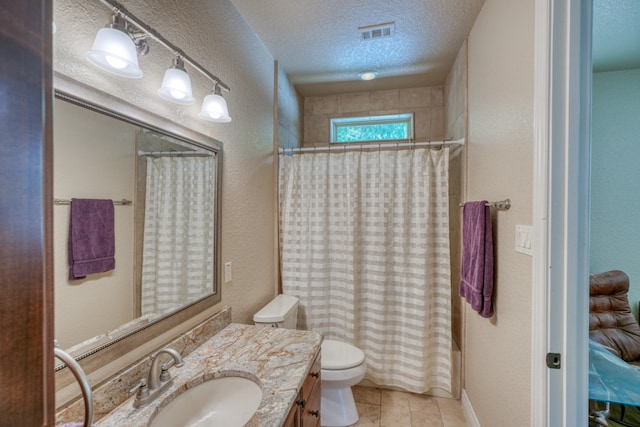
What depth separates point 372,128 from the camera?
2.90 m

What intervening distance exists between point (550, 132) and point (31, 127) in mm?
1260

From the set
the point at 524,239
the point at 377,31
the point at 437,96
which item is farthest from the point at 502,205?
the point at 437,96

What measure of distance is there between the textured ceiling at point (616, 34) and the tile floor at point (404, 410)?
2.59 m

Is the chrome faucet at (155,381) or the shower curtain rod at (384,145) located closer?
the chrome faucet at (155,381)

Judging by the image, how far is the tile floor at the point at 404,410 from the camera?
1855 mm

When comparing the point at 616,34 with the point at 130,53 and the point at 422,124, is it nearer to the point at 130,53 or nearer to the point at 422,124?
the point at 422,124

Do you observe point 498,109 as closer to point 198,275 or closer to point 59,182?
point 198,275

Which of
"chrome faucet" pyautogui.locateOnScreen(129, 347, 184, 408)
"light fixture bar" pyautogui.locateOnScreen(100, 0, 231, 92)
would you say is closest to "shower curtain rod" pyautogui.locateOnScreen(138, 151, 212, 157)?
"light fixture bar" pyautogui.locateOnScreen(100, 0, 231, 92)

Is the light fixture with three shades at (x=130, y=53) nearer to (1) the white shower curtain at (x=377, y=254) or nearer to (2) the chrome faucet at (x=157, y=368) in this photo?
(2) the chrome faucet at (x=157, y=368)

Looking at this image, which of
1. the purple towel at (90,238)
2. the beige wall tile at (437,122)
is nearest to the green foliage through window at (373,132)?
the beige wall tile at (437,122)

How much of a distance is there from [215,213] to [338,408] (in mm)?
1481

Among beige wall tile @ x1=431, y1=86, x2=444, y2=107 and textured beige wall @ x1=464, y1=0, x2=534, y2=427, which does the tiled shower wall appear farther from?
textured beige wall @ x1=464, y1=0, x2=534, y2=427

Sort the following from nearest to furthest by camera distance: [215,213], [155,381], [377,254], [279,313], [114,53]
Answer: [114,53] → [155,381] → [215,213] → [279,313] → [377,254]

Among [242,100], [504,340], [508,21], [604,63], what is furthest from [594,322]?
[242,100]
